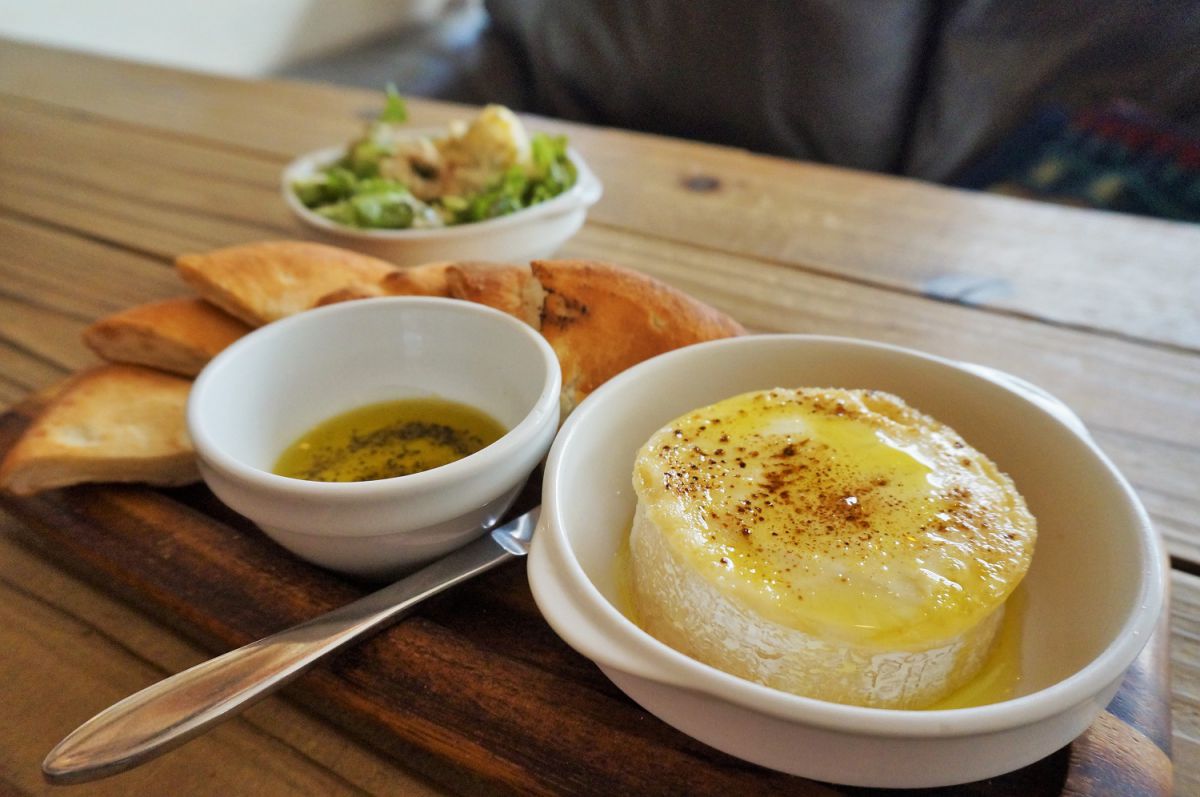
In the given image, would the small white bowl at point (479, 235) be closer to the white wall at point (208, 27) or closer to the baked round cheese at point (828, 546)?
the baked round cheese at point (828, 546)

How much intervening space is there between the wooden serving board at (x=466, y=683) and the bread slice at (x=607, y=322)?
30 cm

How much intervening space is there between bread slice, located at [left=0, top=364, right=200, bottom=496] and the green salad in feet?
2.02

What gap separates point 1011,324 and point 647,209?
2.94 ft

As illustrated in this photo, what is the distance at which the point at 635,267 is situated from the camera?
68.3 inches

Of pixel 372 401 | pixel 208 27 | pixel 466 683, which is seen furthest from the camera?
pixel 208 27

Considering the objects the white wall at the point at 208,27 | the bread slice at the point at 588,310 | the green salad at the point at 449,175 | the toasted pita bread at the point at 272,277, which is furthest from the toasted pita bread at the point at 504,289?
the white wall at the point at 208,27

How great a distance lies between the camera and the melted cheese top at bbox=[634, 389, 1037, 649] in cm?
70

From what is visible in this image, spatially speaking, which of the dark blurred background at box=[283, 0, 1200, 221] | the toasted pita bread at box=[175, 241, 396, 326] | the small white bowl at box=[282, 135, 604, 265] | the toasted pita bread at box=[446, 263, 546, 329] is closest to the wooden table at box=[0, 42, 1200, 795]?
the small white bowl at box=[282, 135, 604, 265]

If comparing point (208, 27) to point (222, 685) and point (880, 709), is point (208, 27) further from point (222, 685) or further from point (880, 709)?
point (880, 709)

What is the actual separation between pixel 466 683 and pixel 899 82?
313 cm

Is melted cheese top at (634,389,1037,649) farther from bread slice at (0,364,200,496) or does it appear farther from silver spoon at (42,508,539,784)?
bread slice at (0,364,200,496)

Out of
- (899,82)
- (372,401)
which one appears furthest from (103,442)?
(899,82)

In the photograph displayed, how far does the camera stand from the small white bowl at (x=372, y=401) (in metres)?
0.82

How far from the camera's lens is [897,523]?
782 millimetres
